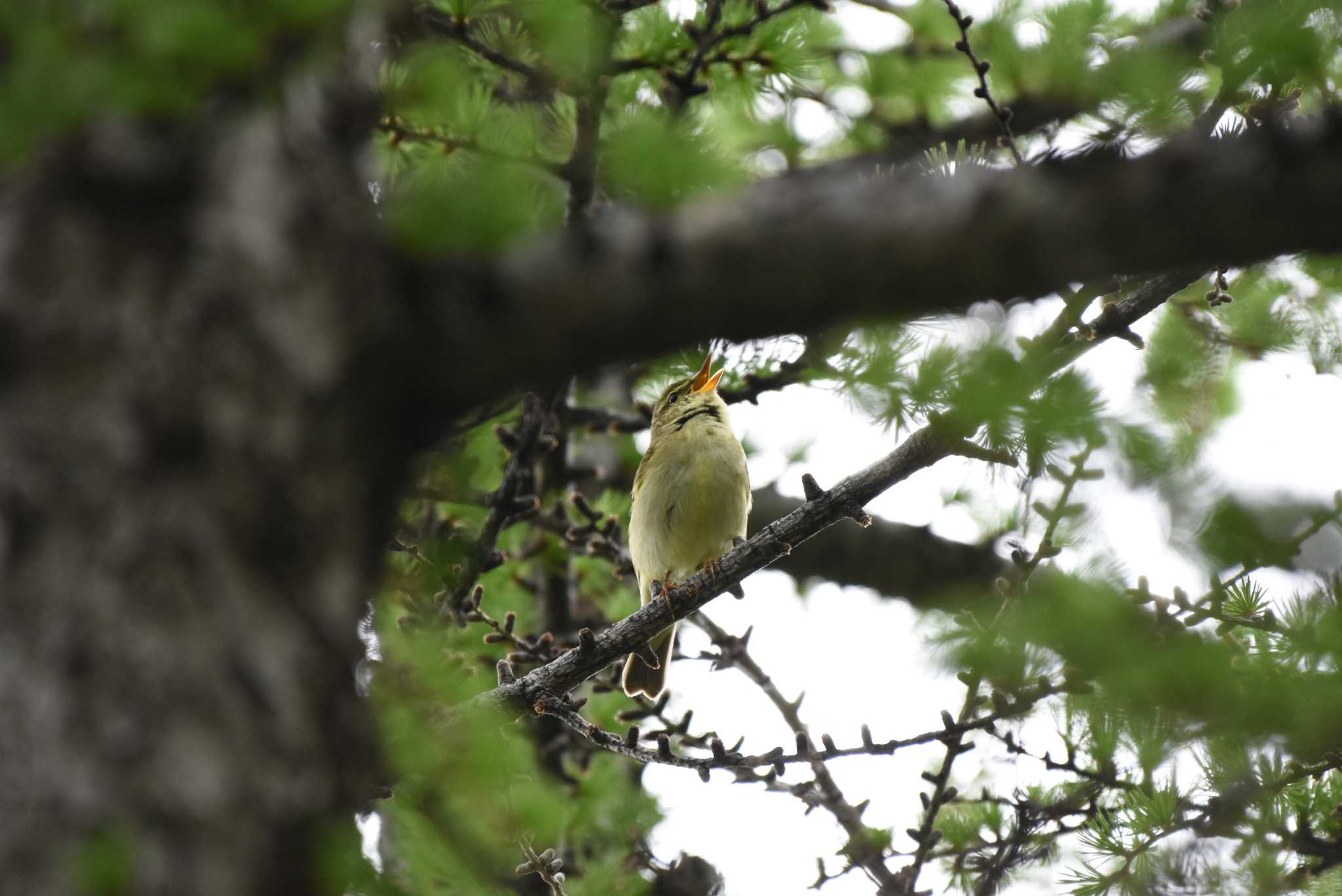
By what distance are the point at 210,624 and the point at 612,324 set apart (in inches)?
23.0

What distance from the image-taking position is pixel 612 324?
1.42 m

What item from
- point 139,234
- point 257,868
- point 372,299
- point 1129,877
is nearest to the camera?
point 257,868

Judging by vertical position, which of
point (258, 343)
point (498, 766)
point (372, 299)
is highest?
point (372, 299)

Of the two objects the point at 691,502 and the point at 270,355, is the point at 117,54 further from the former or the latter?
the point at 691,502

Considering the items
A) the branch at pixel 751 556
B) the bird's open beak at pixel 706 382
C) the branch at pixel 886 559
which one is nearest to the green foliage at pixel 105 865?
the branch at pixel 751 556

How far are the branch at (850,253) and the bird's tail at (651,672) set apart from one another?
4378 millimetres

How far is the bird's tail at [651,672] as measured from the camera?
18.8ft

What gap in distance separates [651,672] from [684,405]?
147cm

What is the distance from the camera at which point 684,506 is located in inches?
227

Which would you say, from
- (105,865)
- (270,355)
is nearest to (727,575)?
(270,355)

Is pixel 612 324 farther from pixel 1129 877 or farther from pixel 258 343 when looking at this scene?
pixel 1129 877

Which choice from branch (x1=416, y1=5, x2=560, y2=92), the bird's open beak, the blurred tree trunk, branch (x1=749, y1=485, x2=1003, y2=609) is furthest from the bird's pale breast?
the blurred tree trunk

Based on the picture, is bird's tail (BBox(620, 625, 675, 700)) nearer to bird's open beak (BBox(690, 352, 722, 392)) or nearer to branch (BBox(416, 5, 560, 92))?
bird's open beak (BBox(690, 352, 722, 392))

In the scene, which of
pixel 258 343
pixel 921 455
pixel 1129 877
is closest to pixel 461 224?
pixel 258 343
